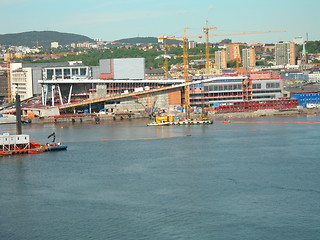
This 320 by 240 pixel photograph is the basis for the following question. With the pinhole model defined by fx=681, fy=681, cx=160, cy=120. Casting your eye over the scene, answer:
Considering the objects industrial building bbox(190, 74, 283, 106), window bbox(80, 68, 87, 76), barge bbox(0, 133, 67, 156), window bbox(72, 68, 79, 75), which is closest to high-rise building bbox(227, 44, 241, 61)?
window bbox(80, 68, 87, 76)

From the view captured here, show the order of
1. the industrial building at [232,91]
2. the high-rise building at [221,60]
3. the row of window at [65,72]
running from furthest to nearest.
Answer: the high-rise building at [221,60]
the row of window at [65,72]
the industrial building at [232,91]

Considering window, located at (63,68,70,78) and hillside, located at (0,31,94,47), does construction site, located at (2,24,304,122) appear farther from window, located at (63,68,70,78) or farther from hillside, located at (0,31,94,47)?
hillside, located at (0,31,94,47)

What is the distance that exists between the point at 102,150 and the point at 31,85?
59.6 feet

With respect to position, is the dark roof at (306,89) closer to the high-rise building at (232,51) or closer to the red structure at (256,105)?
the red structure at (256,105)

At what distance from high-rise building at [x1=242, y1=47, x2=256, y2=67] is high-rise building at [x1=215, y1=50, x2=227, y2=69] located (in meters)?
1.72

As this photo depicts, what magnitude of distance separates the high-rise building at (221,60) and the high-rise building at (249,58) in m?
1.72

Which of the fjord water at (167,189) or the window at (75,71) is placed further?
the window at (75,71)

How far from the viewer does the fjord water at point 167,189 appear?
10.3 m

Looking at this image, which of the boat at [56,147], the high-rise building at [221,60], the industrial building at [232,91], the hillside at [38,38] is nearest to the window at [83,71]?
the industrial building at [232,91]

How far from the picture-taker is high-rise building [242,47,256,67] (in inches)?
2354

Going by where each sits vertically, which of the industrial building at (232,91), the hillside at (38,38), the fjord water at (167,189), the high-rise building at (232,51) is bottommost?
the fjord water at (167,189)

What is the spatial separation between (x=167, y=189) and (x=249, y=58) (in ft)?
161

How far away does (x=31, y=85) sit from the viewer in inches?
1395

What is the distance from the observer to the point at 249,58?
60719mm
